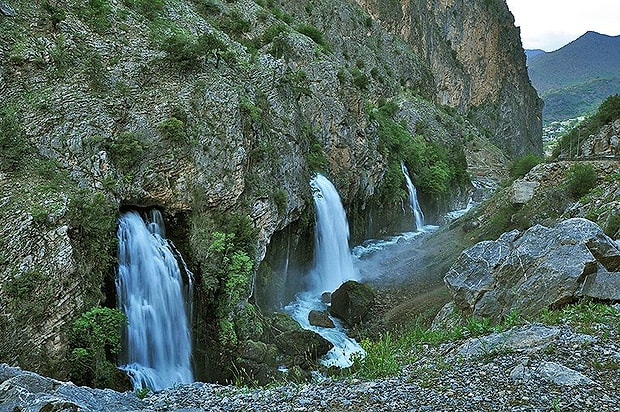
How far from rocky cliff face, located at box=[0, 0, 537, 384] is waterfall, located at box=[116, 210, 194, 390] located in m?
0.56

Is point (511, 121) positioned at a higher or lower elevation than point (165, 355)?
higher

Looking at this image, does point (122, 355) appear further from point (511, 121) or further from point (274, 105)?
point (511, 121)

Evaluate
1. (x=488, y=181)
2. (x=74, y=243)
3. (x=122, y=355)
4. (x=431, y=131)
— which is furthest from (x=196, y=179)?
(x=488, y=181)

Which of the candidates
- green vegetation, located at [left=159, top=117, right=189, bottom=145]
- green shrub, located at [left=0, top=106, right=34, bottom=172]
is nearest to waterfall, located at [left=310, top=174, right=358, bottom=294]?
green vegetation, located at [left=159, top=117, right=189, bottom=145]

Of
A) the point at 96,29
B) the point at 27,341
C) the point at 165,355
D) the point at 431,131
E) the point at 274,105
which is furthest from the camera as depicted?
the point at 431,131

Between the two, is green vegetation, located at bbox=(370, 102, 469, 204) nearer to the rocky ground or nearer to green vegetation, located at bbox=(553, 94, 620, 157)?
green vegetation, located at bbox=(553, 94, 620, 157)

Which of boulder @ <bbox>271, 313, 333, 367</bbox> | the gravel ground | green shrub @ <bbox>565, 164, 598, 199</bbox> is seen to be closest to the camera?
the gravel ground

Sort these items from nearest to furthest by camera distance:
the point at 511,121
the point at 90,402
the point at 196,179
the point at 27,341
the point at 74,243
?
the point at 90,402, the point at 27,341, the point at 74,243, the point at 196,179, the point at 511,121

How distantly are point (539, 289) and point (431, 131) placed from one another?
40602 mm

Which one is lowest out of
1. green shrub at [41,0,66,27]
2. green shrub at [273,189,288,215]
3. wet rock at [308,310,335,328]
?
wet rock at [308,310,335,328]

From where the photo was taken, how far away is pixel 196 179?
16.5 m

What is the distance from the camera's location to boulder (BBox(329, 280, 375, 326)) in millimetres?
19312

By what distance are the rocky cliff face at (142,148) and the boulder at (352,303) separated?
3768 mm

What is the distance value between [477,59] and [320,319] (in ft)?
226
